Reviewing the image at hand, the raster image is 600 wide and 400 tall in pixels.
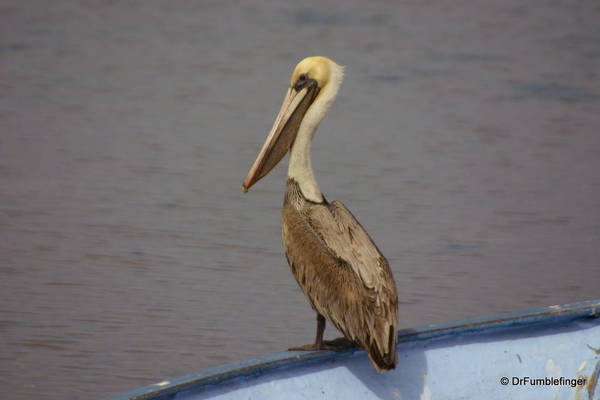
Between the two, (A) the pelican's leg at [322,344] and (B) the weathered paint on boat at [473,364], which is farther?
(A) the pelican's leg at [322,344]

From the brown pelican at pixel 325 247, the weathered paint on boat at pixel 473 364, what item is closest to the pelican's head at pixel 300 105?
the brown pelican at pixel 325 247

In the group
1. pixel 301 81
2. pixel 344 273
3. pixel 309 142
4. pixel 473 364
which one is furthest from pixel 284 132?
pixel 473 364

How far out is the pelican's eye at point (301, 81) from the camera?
12.7ft

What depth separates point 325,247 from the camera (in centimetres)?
329

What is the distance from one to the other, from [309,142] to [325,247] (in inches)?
24.5

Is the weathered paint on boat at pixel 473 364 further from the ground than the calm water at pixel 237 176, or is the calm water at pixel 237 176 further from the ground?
the weathered paint on boat at pixel 473 364

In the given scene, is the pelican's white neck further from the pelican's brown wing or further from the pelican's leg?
the pelican's leg

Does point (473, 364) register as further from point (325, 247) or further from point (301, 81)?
point (301, 81)

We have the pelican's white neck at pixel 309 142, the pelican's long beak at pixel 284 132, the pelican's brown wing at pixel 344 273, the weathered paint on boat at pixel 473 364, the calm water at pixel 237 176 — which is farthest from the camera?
the calm water at pixel 237 176

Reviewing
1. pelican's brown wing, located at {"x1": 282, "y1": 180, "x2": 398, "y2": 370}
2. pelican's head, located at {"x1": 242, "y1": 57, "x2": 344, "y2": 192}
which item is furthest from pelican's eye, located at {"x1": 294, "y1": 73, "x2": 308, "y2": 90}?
pelican's brown wing, located at {"x1": 282, "y1": 180, "x2": 398, "y2": 370}

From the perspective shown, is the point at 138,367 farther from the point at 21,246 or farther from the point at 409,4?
the point at 409,4

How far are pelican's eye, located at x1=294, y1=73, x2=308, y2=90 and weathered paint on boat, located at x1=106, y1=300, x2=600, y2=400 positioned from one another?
1.13 metres

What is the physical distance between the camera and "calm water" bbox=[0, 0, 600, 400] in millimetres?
4617

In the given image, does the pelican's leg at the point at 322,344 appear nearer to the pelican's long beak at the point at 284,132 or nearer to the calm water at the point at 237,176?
A: the pelican's long beak at the point at 284,132
